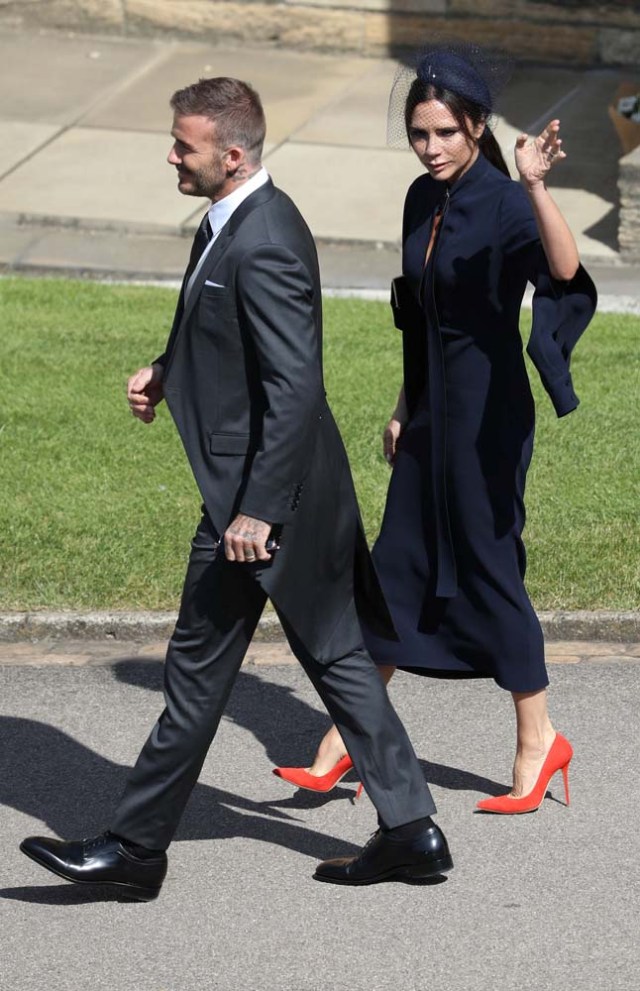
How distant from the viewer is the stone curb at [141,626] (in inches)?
251

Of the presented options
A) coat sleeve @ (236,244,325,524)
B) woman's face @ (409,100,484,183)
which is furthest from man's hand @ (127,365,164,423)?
woman's face @ (409,100,484,183)

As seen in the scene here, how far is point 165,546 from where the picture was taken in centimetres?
698

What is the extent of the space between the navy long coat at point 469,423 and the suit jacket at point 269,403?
Result: 50cm

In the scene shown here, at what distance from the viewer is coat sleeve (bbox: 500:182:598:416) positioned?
4.67 meters

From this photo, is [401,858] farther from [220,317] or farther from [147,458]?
[147,458]

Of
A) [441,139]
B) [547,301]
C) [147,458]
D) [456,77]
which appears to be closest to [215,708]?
[547,301]

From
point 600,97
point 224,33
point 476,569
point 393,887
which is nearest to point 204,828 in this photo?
point 393,887

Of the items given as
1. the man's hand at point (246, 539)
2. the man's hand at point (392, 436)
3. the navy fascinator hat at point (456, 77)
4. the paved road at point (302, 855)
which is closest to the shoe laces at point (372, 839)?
the paved road at point (302, 855)

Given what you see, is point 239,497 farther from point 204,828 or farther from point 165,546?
point 165,546

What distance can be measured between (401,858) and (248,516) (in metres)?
1.06

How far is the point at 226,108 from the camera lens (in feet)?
A: 13.9

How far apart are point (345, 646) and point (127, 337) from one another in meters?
5.41

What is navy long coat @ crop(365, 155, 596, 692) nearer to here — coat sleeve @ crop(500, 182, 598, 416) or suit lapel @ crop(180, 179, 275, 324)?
coat sleeve @ crop(500, 182, 598, 416)

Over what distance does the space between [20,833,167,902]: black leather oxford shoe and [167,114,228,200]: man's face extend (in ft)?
5.70
